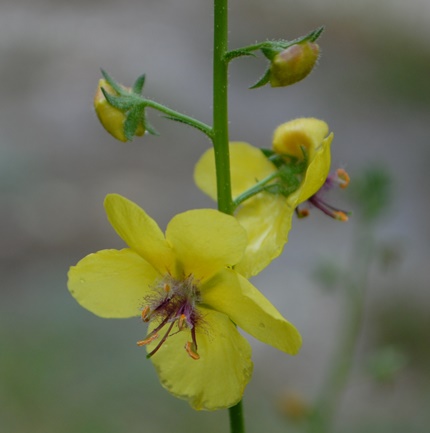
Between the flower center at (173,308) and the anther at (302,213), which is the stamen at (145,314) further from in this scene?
the anther at (302,213)

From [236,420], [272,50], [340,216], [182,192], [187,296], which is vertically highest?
[182,192]

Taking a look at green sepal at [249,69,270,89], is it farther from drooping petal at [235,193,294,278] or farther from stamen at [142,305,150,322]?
stamen at [142,305,150,322]

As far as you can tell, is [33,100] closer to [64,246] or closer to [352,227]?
[64,246]

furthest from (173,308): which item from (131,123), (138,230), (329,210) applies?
(329,210)

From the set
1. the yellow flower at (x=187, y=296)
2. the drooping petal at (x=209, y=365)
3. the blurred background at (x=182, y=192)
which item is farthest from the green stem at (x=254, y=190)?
the blurred background at (x=182, y=192)

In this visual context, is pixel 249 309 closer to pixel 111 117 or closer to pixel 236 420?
pixel 236 420

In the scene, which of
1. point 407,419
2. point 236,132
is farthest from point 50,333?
point 236,132
